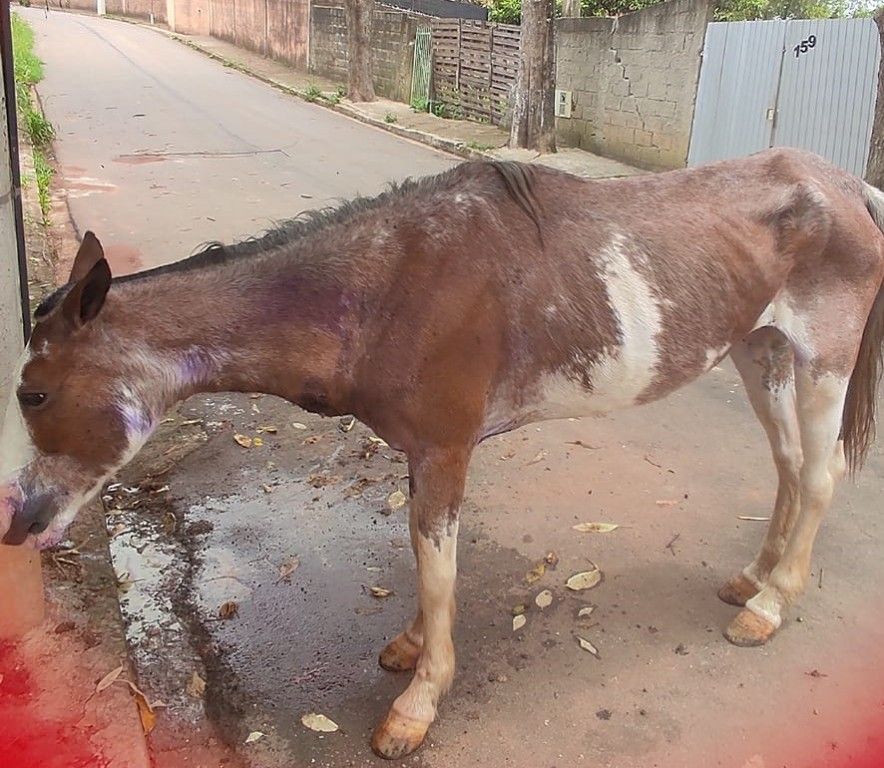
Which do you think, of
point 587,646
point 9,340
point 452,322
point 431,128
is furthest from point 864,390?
point 431,128

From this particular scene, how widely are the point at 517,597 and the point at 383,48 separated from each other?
18829 mm

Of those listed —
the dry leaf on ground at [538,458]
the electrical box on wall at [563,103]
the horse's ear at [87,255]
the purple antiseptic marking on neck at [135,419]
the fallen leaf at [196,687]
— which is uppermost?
the horse's ear at [87,255]

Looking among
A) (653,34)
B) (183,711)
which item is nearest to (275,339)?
(183,711)

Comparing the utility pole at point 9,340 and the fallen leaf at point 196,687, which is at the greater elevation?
the utility pole at point 9,340

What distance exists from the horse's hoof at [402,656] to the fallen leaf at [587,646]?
2.03ft

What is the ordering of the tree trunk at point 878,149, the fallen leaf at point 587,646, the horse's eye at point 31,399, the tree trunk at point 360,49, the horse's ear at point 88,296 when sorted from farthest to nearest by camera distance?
the tree trunk at point 360,49 → the tree trunk at point 878,149 → the fallen leaf at point 587,646 → the horse's eye at point 31,399 → the horse's ear at point 88,296

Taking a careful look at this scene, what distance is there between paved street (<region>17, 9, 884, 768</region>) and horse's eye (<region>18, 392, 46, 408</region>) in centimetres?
116

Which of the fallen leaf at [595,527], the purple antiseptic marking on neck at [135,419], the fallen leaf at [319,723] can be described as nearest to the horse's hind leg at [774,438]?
the fallen leaf at [595,527]

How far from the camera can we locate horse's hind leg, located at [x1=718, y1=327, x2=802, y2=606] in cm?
350

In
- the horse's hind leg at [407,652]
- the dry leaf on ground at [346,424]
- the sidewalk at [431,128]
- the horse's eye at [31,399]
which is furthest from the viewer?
the sidewalk at [431,128]

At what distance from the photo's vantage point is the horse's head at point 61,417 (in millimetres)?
2314

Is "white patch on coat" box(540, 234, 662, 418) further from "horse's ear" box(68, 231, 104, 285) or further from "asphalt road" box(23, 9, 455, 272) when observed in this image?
"asphalt road" box(23, 9, 455, 272)

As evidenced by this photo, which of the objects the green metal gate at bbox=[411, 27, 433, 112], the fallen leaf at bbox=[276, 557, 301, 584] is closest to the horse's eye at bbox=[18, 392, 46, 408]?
the fallen leaf at bbox=[276, 557, 301, 584]

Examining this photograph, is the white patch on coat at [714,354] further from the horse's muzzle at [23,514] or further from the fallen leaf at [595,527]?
A: the horse's muzzle at [23,514]
